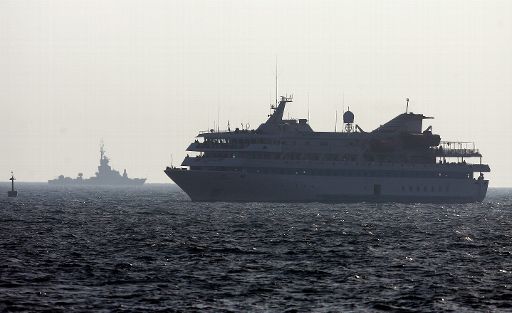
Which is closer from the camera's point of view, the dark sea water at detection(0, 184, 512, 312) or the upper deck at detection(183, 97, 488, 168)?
the dark sea water at detection(0, 184, 512, 312)

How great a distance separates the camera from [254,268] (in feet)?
150

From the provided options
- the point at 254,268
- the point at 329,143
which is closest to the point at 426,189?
the point at 329,143

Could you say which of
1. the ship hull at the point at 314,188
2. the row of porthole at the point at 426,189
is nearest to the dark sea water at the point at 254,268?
the ship hull at the point at 314,188

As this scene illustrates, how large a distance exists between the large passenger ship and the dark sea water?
45339mm

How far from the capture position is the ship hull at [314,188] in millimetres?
126625

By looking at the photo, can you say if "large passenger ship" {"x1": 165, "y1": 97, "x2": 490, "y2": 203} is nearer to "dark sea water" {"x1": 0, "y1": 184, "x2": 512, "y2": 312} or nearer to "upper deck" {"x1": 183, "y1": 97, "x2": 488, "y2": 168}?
"upper deck" {"x1": 183, "y1": 97, "x2": 488, "y2": 168}

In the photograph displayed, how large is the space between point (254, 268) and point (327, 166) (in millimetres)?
86837

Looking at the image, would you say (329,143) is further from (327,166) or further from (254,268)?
(254,268)

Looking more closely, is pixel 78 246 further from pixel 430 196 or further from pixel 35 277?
pixel 430 196

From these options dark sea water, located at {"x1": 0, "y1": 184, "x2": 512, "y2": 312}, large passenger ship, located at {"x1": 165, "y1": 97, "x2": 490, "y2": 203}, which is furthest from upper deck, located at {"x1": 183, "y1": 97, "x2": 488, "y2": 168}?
dark sea water, located at {"x1": 0, "y1": 184, "x2": 512, "y2": 312}

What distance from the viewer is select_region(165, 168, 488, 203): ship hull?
12662 centimetres

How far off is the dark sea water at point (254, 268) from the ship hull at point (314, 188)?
44.5 m

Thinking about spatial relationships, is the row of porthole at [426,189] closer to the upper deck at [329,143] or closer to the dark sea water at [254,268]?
the upper deck at [329,143]

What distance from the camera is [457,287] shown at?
39.6m
